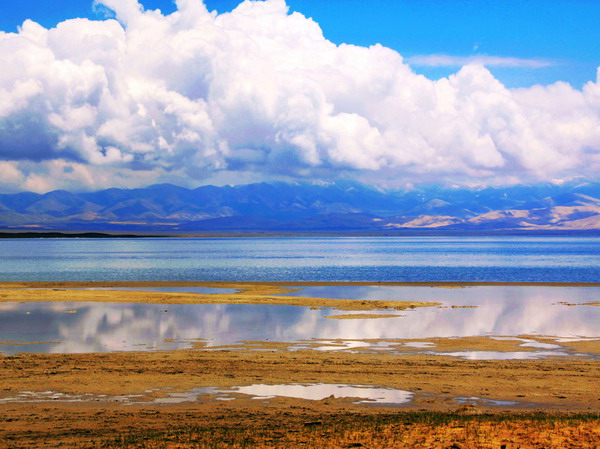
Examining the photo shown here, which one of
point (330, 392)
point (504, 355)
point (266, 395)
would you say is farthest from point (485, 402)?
point (504, 355)

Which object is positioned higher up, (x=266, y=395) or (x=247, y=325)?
(x=266, y=395)

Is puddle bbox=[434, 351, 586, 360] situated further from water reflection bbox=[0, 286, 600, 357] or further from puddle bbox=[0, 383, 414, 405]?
puddle bbox=[0, 383, 414, 405]

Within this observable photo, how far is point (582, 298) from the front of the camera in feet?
185

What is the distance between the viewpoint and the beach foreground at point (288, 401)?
14727 mm

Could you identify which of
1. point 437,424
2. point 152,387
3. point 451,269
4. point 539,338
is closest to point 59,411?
point 152,387

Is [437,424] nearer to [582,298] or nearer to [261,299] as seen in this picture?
[261,299]

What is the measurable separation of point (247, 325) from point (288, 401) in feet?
62.0

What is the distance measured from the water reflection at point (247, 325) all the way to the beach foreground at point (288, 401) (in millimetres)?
2937

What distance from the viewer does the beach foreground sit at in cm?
1473

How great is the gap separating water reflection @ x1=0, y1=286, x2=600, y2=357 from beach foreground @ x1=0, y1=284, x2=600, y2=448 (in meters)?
2.94

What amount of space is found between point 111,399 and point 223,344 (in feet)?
37.9

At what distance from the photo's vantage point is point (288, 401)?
19.3m

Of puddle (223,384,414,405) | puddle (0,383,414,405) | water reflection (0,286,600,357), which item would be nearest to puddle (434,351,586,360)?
water reflection (0,286,600,357)

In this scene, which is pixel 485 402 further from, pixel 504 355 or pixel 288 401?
pixel 504 355
